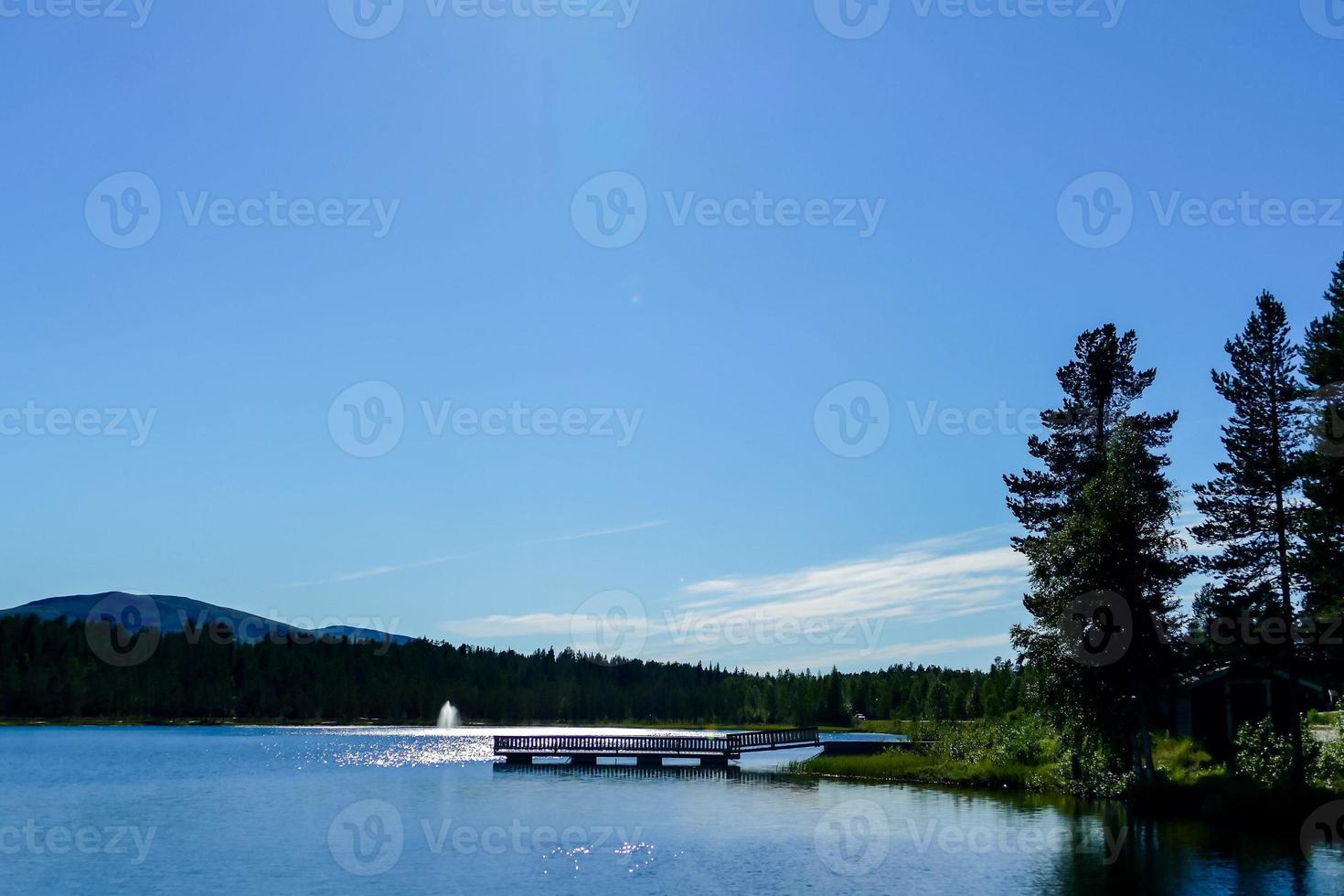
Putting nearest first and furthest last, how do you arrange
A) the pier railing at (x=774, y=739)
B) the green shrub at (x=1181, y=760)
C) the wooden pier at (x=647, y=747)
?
the green shrub at (x=1181, y=760), the wooden pier at (x=647, y=747), the pier railing at (x=774, y=739)

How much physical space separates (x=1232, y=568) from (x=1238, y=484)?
154 inches

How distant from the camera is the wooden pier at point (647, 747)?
283ft

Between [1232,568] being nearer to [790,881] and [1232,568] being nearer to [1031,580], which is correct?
[1031,580]

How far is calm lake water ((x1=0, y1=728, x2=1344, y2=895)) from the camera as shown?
112 feet
